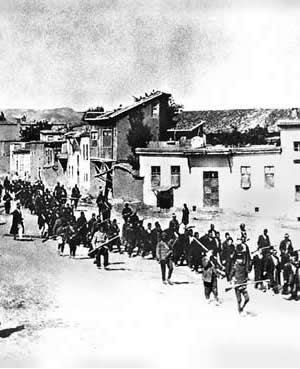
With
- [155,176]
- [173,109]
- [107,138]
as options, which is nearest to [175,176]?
[155,176]

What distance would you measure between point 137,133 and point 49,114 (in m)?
0.87

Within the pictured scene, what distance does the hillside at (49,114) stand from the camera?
18.0ft

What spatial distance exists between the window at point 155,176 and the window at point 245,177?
800 millimetres

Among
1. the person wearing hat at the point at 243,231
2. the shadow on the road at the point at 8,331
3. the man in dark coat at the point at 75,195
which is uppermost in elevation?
the man in dark coat at the point at 75,195

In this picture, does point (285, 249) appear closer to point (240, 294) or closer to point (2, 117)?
point (240, 294)

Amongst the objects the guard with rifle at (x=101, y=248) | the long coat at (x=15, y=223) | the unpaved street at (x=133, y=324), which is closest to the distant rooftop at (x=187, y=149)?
the guard with rifle at (x=101, y=248)

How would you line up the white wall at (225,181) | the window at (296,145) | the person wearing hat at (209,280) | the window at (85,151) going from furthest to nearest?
the window at (85,151) < the white wall at (225,181) < the window at (296,145) < the person wearing hat at (209,280)

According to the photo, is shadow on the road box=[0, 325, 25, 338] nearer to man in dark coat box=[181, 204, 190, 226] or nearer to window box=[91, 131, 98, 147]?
man in dark coat box=[181, 204, 190, 226]

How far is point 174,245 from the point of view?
5.39 metres

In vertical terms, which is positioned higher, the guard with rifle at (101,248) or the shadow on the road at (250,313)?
the guard with rifle at (101,248)

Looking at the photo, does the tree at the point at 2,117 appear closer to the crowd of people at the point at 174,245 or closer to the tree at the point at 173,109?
the crowd of people at the point at 174,245

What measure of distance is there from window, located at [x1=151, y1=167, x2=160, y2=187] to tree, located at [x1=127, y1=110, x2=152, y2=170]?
0.66 ft

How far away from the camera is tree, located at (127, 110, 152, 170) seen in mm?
5707

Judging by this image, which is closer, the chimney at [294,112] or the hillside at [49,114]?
the chimney at [294,112]
